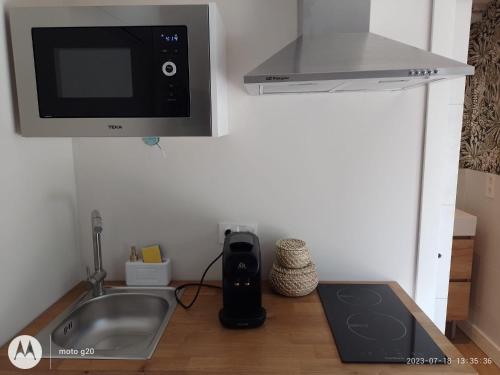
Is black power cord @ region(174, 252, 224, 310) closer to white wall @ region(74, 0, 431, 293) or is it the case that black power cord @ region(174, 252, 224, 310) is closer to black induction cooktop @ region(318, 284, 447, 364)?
white wall @ region(74, 0, 431, 293)

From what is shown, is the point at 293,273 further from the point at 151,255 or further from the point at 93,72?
the point at 93,72

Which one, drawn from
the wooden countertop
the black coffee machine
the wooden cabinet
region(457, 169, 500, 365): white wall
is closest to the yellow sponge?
the wooden countertop

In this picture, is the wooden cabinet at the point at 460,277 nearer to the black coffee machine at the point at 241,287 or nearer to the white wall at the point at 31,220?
the black coffee machine at the point at 241,287

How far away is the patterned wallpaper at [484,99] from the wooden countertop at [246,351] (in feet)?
5.96

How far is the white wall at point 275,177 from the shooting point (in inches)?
51.0

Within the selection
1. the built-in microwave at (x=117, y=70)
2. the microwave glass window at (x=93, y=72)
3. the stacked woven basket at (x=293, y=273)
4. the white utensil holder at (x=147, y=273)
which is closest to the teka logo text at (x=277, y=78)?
the built-in microwave at (x=117, y=70)

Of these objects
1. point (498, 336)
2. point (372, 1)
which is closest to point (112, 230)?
point (372, 1)

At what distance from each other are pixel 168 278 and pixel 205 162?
19.4 inches

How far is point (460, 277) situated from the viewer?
2400mm

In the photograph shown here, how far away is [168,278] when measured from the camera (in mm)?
1358

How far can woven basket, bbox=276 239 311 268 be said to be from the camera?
48.1 inches

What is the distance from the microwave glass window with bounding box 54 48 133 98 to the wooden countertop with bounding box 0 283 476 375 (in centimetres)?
75

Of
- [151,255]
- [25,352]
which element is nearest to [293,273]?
[151,255]

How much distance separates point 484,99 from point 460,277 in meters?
1.30
